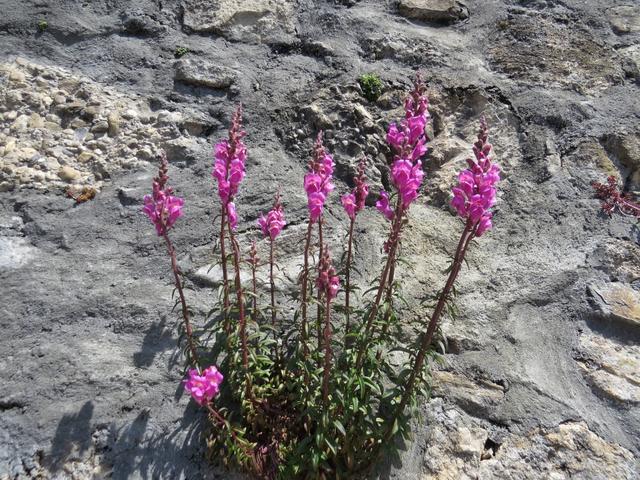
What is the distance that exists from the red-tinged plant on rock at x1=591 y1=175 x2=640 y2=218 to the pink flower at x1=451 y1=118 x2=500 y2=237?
160cm

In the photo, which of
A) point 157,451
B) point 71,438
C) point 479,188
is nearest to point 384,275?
point 479,188

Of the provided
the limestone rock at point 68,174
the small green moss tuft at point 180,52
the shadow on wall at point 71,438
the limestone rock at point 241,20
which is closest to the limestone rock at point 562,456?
the shadow on wall at point 71,438

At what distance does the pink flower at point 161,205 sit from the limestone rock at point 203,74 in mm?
1322

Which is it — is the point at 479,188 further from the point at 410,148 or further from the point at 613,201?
the point at 613,201

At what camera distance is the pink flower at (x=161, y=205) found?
2.51 meters

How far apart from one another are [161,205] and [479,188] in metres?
1.51

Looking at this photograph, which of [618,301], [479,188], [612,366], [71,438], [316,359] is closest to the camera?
[479,188]

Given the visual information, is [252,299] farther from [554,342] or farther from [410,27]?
[410,27]

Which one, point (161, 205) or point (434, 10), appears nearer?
point (161, 205)

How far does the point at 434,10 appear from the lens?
164 inches

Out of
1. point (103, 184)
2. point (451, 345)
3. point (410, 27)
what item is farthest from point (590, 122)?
point (103, 184)

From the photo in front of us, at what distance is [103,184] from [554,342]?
2.93 meters

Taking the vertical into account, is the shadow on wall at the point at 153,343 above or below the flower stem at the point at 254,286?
Answer: below

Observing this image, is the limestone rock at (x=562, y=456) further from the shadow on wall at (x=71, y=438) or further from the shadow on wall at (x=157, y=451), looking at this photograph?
the shadow on wall at (x=71, y=438)
